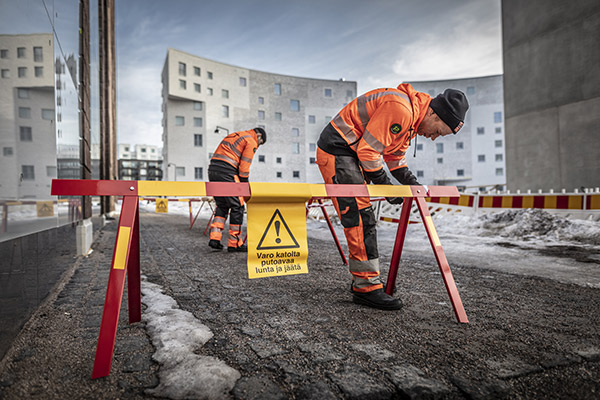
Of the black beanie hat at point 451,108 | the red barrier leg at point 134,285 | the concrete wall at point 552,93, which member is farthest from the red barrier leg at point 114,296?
the concrete wall at point 552,93

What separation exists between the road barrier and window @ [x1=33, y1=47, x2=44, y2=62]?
1.43 meters

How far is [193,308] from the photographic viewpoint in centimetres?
276

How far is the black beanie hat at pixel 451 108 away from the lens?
9.18ft

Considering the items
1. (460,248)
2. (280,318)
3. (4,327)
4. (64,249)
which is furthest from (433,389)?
(460,248)

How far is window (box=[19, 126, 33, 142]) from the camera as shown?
7.61 feet

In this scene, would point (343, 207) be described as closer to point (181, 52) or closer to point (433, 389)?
point (433, 389)

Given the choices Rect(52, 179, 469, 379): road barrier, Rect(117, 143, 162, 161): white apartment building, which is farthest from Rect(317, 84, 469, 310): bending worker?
Rect(117, 143, 162, 161): white apartment building

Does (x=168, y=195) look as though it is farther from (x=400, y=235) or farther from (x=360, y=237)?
(x=400, y=235)

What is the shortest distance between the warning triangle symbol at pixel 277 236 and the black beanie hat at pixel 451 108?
1.53m

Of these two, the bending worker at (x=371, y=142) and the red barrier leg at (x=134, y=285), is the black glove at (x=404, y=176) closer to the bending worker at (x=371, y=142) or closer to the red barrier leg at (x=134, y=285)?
the bending worker at (x=371, y=142)

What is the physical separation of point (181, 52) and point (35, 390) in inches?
1928

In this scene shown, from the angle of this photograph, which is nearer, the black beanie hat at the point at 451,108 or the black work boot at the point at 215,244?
the black beanie hat at the point at 451,108

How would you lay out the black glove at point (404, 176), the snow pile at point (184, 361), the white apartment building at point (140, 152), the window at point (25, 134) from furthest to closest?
the white apartment building at point (140, 152) → the black glove at point (404, 176) → the window at point (25, 134) → the snow pile at point (184, 361)

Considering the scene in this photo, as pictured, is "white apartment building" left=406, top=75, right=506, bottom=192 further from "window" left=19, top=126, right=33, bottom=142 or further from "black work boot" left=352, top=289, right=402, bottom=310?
"window" left=19, top=126, right=33, bottom=142
